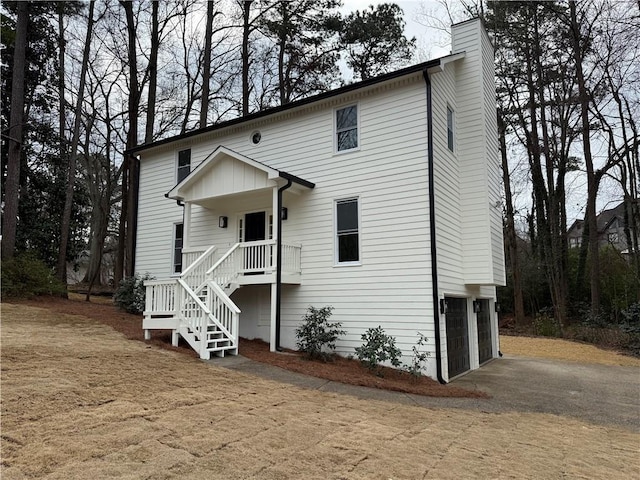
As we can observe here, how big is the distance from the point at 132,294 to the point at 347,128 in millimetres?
8507

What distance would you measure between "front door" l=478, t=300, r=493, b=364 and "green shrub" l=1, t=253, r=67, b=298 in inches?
554

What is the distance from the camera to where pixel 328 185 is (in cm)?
1095

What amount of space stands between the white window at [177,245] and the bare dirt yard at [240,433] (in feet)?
20.7

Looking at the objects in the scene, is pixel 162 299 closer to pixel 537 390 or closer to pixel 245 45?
pixel 537 390

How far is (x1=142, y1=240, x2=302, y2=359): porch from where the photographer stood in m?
8.95

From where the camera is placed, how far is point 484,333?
12.9m

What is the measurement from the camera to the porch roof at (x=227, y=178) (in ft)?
34.9

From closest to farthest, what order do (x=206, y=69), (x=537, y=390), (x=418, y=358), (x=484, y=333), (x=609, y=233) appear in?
A: (x=537, y=390) < (x=418, y=358) < (x=484, y=333) < (x=206, y=69) < (x=609, y=233)

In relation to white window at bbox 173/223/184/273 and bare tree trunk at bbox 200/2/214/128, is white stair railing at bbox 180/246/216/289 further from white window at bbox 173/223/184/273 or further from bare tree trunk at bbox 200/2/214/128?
bare tree trunk at bbox 200/2/214/128

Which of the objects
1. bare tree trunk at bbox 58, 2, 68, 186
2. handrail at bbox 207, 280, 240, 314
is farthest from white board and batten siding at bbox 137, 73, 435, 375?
bare tree trunk at bbox 58, 2, 68, 186

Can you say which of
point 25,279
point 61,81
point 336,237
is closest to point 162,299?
point 336,237

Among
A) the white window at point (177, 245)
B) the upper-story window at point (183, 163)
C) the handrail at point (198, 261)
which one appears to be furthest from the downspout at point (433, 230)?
the white window at point (177, 245)

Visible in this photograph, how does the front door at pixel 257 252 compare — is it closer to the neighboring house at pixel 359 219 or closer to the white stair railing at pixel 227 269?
the neighboring house at pixel 359 219

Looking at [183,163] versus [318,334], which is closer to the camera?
[318,334]
